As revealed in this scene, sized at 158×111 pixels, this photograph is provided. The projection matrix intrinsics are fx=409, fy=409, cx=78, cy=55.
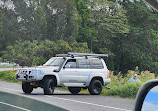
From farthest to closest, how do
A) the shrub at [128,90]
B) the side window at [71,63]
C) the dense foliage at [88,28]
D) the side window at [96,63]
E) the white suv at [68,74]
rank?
the dense foliage at [88,28] → the side window at [96,63] → the side window at [71,63] → the white suv at [68,74] → the shrub at [128,90]

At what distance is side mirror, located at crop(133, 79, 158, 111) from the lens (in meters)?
2.57

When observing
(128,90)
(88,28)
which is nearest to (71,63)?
(128,90)

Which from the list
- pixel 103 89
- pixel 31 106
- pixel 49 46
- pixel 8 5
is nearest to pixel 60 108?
pixel 31 106

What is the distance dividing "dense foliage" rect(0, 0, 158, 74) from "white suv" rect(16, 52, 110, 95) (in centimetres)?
3007

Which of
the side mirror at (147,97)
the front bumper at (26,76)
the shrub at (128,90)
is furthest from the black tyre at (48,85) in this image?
the side mirror at (147,97)

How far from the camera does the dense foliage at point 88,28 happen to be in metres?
51.4

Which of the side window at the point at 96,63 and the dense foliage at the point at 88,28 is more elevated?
the dense foliage at the point at 88,28

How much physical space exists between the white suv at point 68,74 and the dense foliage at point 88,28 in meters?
30.1

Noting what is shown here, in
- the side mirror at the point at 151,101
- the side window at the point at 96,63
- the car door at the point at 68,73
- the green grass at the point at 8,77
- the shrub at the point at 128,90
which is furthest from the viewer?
the green grass at the point at 8,77

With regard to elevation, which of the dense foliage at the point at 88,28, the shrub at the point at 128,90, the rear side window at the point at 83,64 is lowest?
the shrub at the point at 128,90

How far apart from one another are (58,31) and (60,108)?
38.8 meters

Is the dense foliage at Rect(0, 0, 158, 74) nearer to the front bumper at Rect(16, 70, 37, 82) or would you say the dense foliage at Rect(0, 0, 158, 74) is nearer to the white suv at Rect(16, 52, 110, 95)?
the white suv at Rect(16, 52, 110, 95)

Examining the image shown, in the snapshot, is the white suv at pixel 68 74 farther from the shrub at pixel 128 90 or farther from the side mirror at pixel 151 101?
the side mirror at pixel 151 101

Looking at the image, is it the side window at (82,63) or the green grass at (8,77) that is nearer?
the side window at (82,63)
